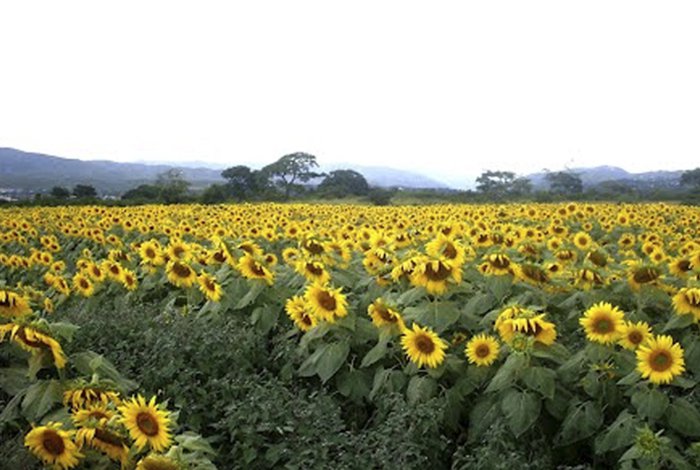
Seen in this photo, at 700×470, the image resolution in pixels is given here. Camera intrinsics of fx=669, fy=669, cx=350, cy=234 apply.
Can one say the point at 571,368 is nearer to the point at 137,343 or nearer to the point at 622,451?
the point at 622,451

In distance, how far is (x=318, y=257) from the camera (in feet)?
19.9

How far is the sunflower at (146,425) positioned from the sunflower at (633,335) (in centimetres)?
281

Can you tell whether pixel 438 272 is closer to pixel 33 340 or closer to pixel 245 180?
pixel 33 340

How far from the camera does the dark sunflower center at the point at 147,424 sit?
9.41 feet

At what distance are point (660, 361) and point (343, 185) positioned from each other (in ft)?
183

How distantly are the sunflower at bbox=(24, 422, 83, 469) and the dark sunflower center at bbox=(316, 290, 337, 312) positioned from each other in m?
2.20

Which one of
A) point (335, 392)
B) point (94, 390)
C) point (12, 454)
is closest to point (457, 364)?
point (335, 392)

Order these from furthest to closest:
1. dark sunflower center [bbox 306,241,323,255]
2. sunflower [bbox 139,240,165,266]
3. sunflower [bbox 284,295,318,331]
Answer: sunflower [bbox 139,240,165,266], dark sunflower center [bbox 306,241,323,255], sunflower [bbox 284,295,318,331]

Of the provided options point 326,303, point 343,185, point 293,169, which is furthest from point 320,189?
point 326,303

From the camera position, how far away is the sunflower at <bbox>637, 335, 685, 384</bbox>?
383 centimetres

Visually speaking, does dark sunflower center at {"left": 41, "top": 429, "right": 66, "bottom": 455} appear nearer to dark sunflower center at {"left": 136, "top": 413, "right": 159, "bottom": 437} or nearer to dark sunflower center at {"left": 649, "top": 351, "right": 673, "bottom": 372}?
dark sunflower center at {"left": 136, "top": 413, "right": 159, "bottom": 437}

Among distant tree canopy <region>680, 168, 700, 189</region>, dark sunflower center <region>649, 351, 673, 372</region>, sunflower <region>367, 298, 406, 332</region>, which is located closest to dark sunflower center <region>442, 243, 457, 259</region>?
sunflower <region>367, 298, 406, 332</region>

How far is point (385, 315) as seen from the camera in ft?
15.0

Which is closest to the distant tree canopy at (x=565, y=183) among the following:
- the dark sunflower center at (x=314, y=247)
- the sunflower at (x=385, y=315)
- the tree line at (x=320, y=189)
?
the tree line at (x=320, y=189)
